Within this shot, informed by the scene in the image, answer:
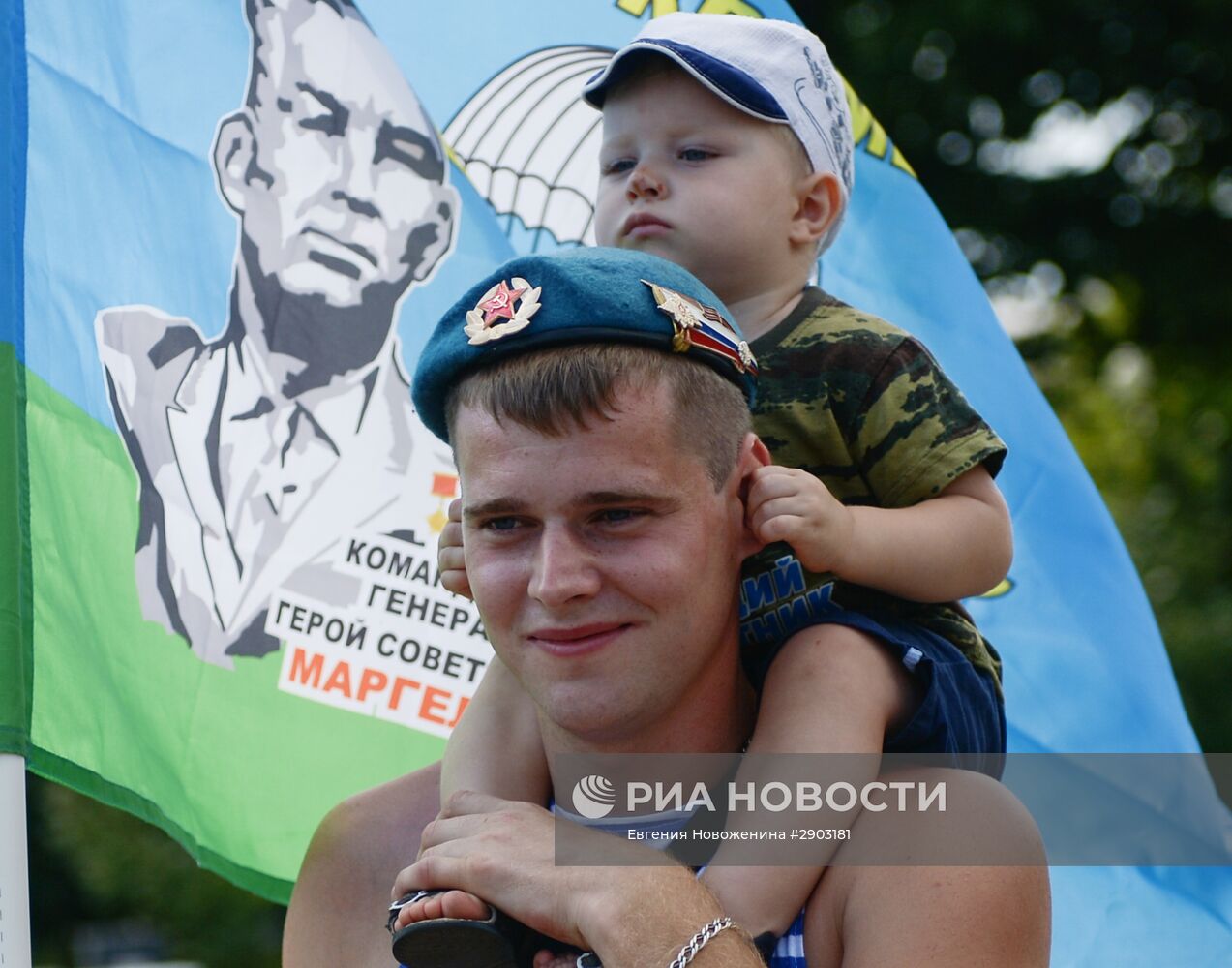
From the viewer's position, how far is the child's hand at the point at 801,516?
2801 mm

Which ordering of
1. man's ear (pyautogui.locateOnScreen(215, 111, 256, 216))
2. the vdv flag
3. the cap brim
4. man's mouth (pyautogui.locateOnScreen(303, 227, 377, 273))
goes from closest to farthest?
the cap brim < the vdv flag < man's ear (pyautogui.locateOnScreen(215, 111, 256, 216)) < man's mouth (pyautogui.locateOnScreen(303, 227, 377, 273))

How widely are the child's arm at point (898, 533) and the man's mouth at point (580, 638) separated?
0.28m

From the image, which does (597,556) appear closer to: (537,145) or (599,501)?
(599,501)

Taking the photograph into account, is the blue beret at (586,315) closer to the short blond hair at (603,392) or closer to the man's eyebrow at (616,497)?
the short blond hair at (603,392)

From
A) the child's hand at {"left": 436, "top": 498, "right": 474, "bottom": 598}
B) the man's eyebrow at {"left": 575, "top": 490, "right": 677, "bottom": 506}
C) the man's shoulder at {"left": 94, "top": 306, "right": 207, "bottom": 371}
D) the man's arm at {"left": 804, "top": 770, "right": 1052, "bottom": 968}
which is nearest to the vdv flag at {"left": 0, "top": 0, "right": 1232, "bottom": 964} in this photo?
the man's shoulder at {"left": 94, "top": 306, "right": 207, "bottom": 371}

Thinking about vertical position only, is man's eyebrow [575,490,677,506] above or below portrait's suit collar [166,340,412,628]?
below

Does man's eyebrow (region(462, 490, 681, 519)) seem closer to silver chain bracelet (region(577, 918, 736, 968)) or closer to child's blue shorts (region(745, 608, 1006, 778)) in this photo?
child's blue shorts (region(745, 608, 1006, 778))

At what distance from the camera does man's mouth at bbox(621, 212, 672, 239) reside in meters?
3.20

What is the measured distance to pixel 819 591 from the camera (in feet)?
9.93

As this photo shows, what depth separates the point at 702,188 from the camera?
3.18m

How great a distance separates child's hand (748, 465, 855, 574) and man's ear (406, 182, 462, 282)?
1739mm

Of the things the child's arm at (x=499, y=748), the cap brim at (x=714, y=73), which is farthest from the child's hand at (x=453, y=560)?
the cap brim at (x=714, y=73)

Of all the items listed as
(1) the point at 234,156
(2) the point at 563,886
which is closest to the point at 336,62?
(1) the point at 234,156

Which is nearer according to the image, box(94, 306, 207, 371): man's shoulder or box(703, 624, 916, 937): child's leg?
box(703, 624, 916, 937): child's leg
